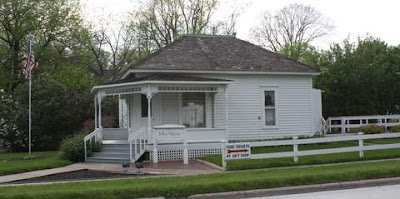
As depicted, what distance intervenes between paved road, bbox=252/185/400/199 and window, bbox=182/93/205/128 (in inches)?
435

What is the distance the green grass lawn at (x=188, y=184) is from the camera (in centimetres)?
1141

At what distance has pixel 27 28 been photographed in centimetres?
4025

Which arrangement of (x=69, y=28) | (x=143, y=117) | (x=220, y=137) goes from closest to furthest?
1. (x=220, y=137)
2. (x=143, y=117)
3. (x=69, y=28)

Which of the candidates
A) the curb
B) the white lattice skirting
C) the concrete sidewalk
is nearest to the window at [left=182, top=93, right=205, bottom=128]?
the white lattice skirting

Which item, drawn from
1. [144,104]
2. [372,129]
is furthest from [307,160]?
[372,129]

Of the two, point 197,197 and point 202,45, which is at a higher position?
point 202,45

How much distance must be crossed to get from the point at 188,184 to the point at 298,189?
9.02 feet

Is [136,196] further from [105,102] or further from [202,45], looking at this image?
[105,102]

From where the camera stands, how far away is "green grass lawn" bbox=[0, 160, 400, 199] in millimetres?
11414

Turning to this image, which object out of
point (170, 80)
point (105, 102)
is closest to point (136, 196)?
point (170, 80)

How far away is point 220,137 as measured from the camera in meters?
21.5

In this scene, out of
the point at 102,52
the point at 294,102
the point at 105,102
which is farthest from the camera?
the point at 102,52

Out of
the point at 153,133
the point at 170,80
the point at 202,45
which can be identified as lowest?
the point at 153,133

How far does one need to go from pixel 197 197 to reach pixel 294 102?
1441 centimetres
